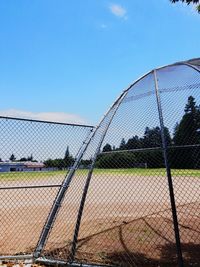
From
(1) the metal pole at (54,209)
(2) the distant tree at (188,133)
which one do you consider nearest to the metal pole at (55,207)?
(1) the metal pole at (54,209)

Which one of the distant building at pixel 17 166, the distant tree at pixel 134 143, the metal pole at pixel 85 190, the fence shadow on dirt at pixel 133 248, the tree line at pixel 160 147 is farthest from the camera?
the distant building at pixel 17 166

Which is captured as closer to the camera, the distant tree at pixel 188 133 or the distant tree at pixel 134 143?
the distant tree at pixel 188 133

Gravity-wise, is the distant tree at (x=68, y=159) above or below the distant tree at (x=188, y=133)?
below

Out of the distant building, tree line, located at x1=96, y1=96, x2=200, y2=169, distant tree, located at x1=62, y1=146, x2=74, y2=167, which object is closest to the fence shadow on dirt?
tree line, located at x1=96, y1=96, x2=200, y2=169

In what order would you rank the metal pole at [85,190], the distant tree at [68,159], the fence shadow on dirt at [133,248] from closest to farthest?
1. the fence shadow on dirt at [133,248]
2. the metal pole at [85,190]
3. the distant tree at [68,159]

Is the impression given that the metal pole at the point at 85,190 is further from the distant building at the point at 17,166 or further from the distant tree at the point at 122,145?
the distant building at the point at 17,166

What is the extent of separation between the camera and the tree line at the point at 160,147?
5.31 meters

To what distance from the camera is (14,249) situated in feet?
18.5

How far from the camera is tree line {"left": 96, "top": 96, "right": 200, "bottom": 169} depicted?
531 centimetres

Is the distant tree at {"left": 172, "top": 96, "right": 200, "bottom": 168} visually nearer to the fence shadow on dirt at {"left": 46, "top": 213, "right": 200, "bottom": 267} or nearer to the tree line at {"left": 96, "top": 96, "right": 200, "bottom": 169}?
the tree line at {"left": 96, "top": 96, "right": 200, "bottom": 169}

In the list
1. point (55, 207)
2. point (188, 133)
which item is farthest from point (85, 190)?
point (188, 133)

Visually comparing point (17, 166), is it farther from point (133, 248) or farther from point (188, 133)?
point (188, 133)

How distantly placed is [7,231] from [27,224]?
0.72 metres

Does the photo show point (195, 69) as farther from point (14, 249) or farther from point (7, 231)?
point (7, 231)
